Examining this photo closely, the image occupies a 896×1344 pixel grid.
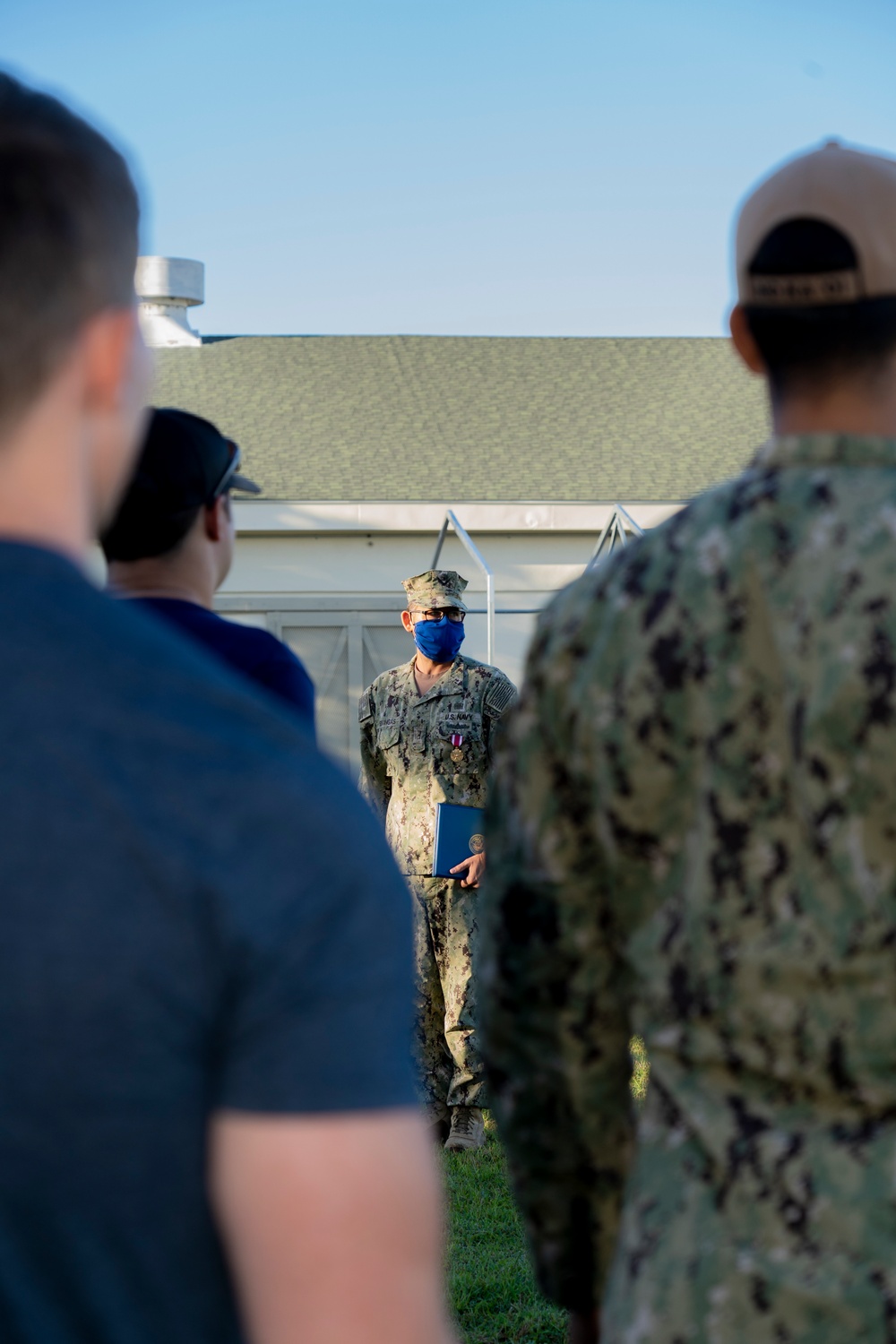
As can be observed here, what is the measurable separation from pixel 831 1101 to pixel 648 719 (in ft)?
1.32

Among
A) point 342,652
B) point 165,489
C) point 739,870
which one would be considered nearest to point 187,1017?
point 739,870

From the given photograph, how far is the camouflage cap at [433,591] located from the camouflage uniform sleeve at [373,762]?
0.51m

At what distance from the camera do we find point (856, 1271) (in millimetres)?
1347

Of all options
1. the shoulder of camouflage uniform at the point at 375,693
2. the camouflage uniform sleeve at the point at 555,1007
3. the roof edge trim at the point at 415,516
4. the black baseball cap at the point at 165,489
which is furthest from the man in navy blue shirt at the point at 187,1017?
the roof edge trim at the point at 415,516

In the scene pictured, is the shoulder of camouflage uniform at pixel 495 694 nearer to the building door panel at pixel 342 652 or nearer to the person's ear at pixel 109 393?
the person's ear at pixel 109 393

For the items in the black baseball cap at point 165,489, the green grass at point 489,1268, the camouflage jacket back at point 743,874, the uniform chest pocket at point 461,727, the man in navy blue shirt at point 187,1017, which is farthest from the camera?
the uniform chest pocket at point 461,727

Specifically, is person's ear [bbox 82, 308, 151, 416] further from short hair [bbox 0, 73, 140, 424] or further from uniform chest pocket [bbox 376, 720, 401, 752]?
uniform chest pocket [bbox 376, 720, 401, 752]

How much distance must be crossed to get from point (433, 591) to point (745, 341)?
514cm

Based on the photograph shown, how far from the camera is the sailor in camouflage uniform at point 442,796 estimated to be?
6.56 m

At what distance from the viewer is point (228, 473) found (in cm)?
258

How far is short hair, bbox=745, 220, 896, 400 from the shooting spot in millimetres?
1545

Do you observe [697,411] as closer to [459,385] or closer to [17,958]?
[459,385]

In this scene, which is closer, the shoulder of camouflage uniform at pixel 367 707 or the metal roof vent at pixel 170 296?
the shoulder of camouflage uniform at pixel 367 707

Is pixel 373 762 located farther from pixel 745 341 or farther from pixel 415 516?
pixel 415 516
